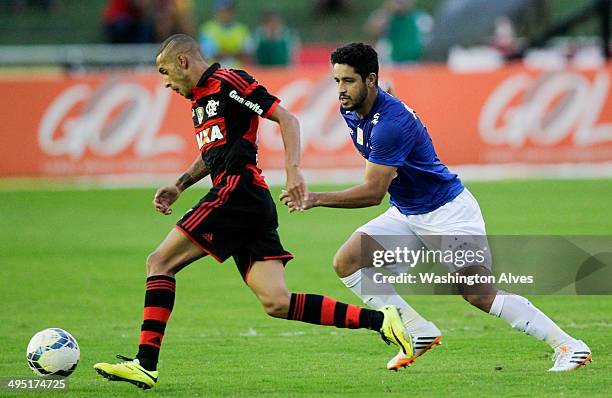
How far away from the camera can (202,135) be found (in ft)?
25.3

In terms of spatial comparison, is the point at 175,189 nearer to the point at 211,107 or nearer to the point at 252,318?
the point at 211,107

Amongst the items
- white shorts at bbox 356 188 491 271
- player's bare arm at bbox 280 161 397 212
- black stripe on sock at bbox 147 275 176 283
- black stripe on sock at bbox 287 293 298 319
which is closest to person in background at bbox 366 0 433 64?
white shorts at bbox 356 188 491 271

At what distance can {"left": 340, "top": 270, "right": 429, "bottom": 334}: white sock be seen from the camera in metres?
8.30

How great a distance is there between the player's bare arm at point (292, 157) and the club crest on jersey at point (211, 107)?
38 centimetres

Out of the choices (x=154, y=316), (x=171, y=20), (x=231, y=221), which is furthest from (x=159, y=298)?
(x=171, y=20)

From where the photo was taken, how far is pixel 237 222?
7543mm

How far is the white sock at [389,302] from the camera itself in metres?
8.30

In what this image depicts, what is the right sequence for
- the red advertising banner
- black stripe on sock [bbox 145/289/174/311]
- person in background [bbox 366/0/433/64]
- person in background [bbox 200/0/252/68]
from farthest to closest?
person in background [bbox 366/0/433/64] → person in background [bbox 200/0/252/68] → the red advertising banner → black stripe on sock [bbox 145/289/174/311]

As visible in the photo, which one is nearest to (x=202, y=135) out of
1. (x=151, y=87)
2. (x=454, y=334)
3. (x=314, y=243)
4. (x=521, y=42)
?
(x=454, y=334)

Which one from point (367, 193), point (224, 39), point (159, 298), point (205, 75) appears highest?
point (224, 39)

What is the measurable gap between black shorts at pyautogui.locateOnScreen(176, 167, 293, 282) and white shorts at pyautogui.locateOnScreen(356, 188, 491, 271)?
894 millimetres

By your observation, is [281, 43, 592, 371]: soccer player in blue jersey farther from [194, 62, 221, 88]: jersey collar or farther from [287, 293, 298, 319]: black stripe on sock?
[194, 62, 221, 88]: jersey collar

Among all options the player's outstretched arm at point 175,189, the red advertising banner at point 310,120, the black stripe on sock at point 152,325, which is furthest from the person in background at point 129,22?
the black stripe on sock at point 152,325

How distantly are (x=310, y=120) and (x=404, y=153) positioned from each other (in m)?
12.9
